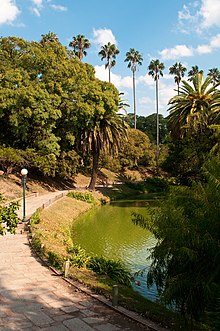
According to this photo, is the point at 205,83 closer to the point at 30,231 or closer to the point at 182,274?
the point at 30,231

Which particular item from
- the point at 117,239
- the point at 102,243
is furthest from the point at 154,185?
the point at 102,243

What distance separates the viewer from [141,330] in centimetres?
678

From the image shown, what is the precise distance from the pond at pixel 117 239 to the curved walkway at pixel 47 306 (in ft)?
8.53

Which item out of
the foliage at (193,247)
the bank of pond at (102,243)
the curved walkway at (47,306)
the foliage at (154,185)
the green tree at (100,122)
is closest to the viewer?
the foliage at (193,247)

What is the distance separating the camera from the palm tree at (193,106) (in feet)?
103

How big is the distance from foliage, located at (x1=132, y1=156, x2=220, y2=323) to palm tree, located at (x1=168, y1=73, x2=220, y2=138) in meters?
25.1

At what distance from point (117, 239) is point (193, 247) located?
43.6 feet


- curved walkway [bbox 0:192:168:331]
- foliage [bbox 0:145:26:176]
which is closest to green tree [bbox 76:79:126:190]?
foliage [bbox 0:145:26:176]

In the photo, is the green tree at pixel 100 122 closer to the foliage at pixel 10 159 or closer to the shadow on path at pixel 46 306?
the foliage at pixel 10 159

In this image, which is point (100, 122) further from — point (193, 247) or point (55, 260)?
point (193, 247)

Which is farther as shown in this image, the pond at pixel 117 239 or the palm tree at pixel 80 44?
the palm tree at pixel 80 44

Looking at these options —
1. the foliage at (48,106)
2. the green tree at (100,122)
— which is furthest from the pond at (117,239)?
the green tree at (100,122)

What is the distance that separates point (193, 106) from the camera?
3325 cm

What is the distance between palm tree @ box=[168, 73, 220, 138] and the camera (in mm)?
31264
